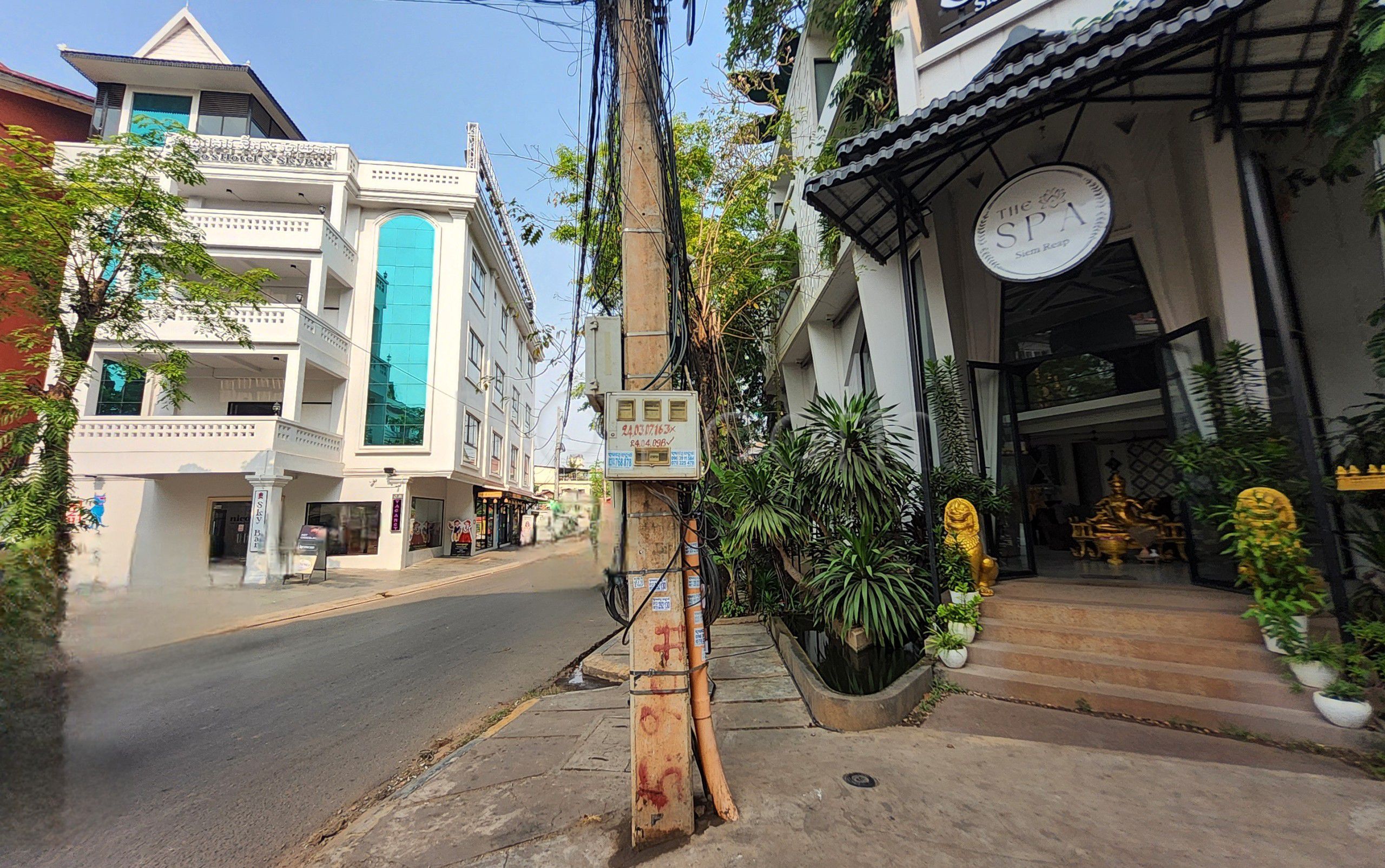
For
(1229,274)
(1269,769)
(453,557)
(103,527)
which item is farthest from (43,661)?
(453,557)

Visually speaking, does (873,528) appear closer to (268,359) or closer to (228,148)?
(268,359)

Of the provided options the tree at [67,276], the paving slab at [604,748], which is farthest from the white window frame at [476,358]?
the paving slab at [604,748]

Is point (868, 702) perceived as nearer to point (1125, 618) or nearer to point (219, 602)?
point (1125, 618)

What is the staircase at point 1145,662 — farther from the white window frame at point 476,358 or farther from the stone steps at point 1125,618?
the white window frame at point 476,358

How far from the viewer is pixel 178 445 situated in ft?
44.6

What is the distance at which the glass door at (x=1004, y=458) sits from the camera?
582 cm

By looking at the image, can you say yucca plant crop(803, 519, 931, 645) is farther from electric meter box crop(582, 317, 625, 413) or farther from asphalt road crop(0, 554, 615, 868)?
electric meter box crop(582, 317, 625, 413)

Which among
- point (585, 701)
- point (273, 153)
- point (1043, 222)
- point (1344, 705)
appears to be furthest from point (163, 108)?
point (1344, 705)

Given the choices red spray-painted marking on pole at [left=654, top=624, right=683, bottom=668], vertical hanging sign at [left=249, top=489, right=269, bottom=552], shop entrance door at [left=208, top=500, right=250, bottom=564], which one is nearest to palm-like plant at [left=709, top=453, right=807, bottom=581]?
red spray-painted marking on pole at [left=654, top=624, right=683, bottom=668]

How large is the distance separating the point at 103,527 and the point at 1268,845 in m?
19.7

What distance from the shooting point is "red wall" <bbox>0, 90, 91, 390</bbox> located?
1081 centimetres

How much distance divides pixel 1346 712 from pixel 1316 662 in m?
0.29

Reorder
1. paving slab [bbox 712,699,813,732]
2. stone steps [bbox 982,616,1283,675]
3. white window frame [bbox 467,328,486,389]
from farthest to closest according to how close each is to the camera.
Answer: white window frame [bbox 467,328,486,389] → paving slab [bbox 712,699,813,732] → stone steps [bbox 982,616,1283,675]

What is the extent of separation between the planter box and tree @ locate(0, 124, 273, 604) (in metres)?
7.80
